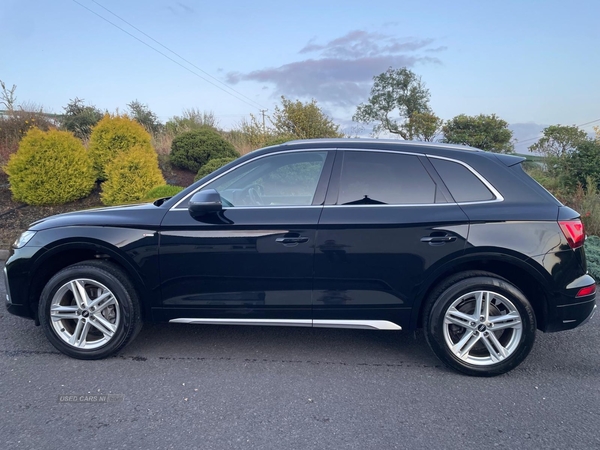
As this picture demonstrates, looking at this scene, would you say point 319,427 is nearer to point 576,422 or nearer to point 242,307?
point 242,307

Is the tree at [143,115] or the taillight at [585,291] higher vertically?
the tree at [143,115]

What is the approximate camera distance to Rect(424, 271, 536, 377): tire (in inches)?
130

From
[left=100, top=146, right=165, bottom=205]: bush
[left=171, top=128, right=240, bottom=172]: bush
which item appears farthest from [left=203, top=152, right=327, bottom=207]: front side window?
[left=171, top=128, right=240, bottom=172]: bush

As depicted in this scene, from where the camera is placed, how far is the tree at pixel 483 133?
21484 mm

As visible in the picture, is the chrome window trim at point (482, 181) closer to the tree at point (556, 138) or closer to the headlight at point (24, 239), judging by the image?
the headlight at point (24, 239)

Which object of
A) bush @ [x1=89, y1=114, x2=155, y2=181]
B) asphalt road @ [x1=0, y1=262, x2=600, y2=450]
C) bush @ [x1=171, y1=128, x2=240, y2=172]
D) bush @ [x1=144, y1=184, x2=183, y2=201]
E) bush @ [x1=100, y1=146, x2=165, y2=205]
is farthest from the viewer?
bush @ [x1=171, y1=128, x2=240, y2=172]

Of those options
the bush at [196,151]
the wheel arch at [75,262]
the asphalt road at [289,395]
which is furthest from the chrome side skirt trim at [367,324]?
the bush at [196,151]

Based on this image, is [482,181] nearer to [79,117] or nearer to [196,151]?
[196,151]

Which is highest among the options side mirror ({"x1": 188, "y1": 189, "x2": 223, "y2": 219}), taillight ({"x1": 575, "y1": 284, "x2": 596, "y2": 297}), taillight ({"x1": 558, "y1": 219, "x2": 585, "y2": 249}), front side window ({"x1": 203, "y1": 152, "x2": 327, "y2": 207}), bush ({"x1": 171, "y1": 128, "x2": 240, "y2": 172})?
bush ({"x1": 171, "y1": 128, "x2": 240, "y2": 172})

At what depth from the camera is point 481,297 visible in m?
3.34

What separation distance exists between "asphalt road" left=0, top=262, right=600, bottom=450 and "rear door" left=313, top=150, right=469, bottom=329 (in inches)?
20.2

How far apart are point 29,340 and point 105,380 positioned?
117 cm

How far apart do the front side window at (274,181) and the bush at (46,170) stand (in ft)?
22.7

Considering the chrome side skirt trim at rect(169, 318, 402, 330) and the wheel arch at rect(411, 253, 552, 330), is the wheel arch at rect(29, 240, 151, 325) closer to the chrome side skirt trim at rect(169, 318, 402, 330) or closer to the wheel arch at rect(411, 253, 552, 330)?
the chrome side skirt trim at rect(169, 318, 402, 330)
